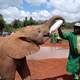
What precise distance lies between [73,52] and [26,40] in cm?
197

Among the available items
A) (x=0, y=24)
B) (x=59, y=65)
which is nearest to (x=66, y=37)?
(x=59, y=65)

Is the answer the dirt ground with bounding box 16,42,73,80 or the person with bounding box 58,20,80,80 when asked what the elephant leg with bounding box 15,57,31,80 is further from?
the dirt ground with bounding box 16,42,73,80

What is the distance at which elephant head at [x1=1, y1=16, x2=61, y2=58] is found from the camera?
24.7ft

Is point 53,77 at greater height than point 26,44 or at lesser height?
lesser

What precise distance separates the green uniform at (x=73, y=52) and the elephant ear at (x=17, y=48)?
179cm

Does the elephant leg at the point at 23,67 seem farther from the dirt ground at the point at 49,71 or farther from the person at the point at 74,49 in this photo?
the dirt ground at the point at 49,71

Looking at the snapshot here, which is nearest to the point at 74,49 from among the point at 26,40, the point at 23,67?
the point at 23,67

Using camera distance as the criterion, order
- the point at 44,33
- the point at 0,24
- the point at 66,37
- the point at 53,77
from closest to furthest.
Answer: the point at 44,33 < the point at 66,37 < the point at 53,77 < the point at 0,24

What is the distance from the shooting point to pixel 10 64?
7.51m

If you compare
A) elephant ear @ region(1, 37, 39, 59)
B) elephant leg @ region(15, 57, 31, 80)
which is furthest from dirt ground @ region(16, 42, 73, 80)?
elephant ear @ region(1, 37, 39, 59)

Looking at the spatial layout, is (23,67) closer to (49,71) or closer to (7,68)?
(7,68)

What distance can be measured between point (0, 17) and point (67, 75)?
165 ft

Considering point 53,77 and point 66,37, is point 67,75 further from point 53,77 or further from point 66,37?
point 66,37

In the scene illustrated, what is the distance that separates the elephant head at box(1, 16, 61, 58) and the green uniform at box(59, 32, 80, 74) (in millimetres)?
1242
